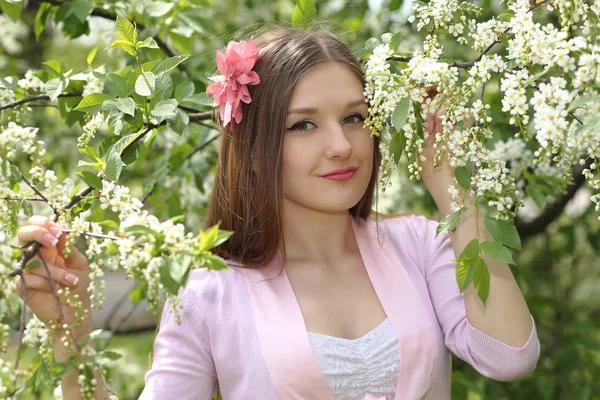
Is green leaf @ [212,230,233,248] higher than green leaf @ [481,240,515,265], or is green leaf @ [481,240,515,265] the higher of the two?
green leaf @ [212,230,233,248]

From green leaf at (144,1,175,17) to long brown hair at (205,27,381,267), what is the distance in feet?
1.63

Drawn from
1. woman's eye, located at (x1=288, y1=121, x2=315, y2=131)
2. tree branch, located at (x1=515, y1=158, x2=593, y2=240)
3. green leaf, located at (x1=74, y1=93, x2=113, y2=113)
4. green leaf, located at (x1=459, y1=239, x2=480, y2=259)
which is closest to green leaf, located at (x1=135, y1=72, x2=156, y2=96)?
green leaf, located at (x1=74, y1=93, x2=113, y2=113)

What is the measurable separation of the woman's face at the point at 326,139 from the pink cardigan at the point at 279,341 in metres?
0.24

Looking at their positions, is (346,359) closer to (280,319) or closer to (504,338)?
(280,319)

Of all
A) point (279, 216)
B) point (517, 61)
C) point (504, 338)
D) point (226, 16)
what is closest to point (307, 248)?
point (279, 216)

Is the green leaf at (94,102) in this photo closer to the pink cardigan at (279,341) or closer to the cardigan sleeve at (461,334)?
the pink cardigan at (279,341)

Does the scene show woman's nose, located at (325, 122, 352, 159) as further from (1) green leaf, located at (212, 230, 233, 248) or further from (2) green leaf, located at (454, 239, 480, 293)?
(1) green leaf, located at (212, 230, 233, 248)

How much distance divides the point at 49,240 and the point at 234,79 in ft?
2.04

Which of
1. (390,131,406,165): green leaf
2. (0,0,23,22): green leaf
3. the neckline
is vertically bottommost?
the neckline

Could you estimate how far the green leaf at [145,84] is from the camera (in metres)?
1.76

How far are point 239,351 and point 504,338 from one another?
628 millimetres

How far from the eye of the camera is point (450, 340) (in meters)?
1.97

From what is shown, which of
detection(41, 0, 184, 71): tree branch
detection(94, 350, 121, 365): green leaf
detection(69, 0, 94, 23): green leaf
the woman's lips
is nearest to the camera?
detection(94, 350, 121, 365): green leaf

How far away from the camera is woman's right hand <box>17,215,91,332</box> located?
1.52m
